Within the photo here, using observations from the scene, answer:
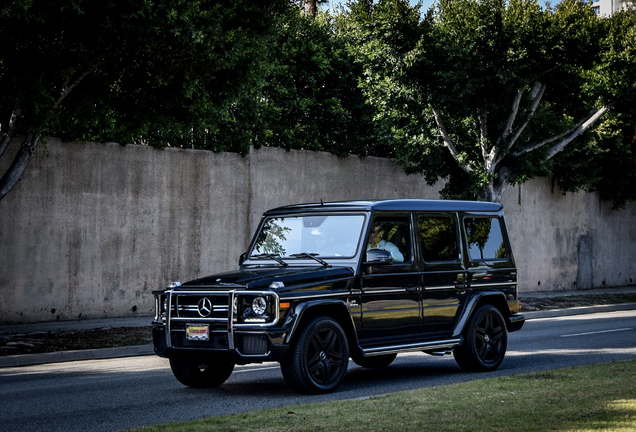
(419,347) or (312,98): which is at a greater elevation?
(312,98)

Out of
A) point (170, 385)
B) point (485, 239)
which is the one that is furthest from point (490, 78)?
point (170, 385)

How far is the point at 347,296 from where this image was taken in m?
9.52

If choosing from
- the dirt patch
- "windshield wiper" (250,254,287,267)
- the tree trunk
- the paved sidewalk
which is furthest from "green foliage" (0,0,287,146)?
"windshield wiper" (250,254,287,267)

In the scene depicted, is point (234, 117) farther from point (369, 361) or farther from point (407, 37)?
point (369, 361)

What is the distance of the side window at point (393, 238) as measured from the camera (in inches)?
400

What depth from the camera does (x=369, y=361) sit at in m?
12.0

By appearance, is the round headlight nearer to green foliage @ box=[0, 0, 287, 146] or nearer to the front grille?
the front grille

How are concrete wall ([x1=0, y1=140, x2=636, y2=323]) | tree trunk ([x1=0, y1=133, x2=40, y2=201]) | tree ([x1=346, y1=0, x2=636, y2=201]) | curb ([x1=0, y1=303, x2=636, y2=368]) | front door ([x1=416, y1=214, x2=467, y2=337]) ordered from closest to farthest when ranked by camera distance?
front door ([x1=416, y1=214, x2=467, y2=337]), curb ([x1=0, y1=303, x2=636, y2=368]), tree trunk ([x1=0, y1=133, x2=40, y2=201]), concrete wall ([x1=0, y1=140, x2=636, y2=323]), tree ([x1=346, y1=0, x2=636, y2=201])

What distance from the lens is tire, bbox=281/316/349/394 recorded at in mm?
8953

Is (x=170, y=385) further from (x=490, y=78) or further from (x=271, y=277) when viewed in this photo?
(x=490, y=78)

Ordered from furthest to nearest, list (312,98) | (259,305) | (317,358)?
1. (312,98)
2. (317,358)
3. (259,305)

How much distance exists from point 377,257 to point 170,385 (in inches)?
120

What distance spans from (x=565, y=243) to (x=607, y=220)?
330cm

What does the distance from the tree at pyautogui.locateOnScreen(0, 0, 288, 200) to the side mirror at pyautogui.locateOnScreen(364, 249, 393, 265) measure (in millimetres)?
5527
